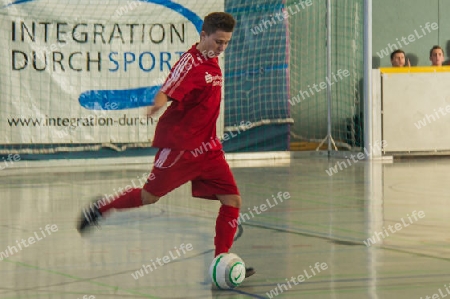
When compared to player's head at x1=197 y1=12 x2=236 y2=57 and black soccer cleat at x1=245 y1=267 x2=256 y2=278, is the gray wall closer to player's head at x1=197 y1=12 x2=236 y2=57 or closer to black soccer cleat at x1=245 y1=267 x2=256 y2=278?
player's head at x1=197 y1=12 x2=236 y2=57

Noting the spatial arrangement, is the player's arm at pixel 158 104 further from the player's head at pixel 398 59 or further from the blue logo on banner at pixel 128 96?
the player's head at pixel 398 59

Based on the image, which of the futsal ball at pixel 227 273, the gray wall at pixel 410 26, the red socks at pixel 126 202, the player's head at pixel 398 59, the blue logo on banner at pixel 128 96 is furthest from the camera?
the gray wall at pixel 410 26

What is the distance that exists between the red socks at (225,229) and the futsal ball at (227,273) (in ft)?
0.84

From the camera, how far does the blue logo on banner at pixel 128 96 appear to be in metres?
14.6

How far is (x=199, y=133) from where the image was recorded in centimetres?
561

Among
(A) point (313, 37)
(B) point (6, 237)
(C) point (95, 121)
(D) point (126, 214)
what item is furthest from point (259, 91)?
(B) point (6, 237)

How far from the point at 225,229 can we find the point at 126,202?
0.97 m

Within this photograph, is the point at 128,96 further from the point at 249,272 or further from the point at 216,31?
the point at 249,272

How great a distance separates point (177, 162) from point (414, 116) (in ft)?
34.4

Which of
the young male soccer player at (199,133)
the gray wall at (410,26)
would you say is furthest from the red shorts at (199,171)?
the gray wall at (410,26)

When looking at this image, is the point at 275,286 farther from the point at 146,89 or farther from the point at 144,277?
the point at 146,89

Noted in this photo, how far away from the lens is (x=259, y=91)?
16000 mm

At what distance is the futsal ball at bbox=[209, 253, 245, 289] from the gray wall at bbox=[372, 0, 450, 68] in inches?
520

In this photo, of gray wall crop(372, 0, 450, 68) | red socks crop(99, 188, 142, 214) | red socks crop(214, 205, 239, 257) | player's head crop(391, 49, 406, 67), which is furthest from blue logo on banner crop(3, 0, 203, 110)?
red socks crop(214, 205, 239, 257)
